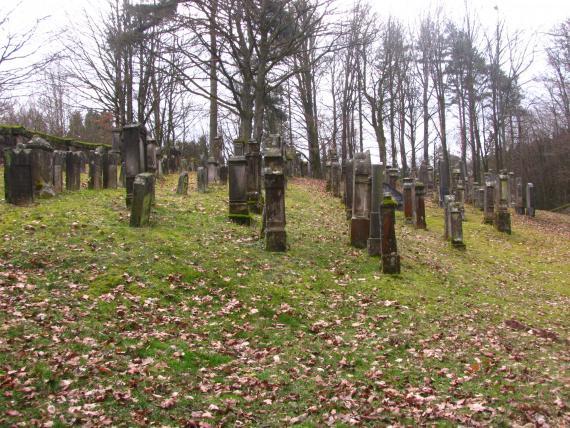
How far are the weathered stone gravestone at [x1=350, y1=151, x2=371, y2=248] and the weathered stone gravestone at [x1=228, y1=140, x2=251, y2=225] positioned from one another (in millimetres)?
2595

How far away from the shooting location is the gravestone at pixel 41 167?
456 inches

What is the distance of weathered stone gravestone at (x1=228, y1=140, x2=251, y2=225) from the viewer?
12.6 metres

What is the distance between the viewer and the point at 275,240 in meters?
10.7

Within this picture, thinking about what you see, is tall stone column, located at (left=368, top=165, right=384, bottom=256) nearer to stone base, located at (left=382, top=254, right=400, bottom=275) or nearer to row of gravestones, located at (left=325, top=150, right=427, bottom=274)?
row of gravestones, located at (left=325, top=150, right=427, bottom=274)

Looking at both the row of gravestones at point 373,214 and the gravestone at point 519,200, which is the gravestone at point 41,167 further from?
the gravestone at point 519,200

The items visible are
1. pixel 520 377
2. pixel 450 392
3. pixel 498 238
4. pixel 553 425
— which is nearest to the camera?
pixel 553 425

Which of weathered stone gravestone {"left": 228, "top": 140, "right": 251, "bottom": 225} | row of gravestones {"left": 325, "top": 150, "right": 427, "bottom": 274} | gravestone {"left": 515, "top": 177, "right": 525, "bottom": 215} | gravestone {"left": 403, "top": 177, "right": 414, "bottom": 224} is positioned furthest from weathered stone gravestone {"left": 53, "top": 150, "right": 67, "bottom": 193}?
gravestone {"left": 515, "top": 177, "right": 525, "bottom": 215}

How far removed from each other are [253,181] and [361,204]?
353 cm

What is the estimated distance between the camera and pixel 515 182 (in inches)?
1091

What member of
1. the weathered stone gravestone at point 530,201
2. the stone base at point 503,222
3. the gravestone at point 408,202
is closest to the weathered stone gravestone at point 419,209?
the gravestone at point 408,202

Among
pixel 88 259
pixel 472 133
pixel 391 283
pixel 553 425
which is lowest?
pixel 553 425

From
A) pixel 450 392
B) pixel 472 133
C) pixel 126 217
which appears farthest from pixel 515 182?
pixel 450 392

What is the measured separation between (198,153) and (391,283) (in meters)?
33.5

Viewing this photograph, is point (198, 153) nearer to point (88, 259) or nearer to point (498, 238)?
point (498, 238)
